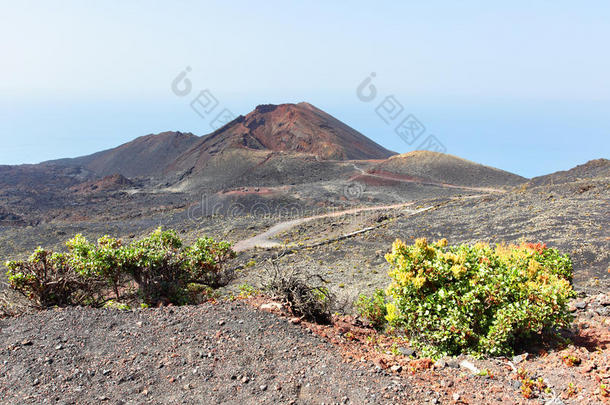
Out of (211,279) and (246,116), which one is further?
(246,116)

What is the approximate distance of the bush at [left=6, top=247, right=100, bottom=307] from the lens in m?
6.96

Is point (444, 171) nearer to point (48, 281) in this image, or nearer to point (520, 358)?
point (520, 358)

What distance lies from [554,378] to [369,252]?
13.3 meters

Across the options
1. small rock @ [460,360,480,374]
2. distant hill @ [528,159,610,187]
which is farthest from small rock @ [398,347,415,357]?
distant hill @ [528,159,610,187]

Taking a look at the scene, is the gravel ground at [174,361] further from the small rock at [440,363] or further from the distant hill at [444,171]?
the distant hill at [444,171]

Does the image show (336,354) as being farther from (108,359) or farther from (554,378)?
(108,359)

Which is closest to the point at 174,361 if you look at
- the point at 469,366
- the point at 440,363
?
the point at 440,363

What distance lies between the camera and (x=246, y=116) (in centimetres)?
7462

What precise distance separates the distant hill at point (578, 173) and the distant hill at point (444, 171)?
11.8m

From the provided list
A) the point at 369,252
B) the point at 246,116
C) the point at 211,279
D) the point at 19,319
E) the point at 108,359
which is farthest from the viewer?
the point at 246,116

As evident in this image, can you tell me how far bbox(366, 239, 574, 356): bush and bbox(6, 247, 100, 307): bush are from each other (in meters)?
6.01

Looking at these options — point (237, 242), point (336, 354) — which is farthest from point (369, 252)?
point (336, 354)

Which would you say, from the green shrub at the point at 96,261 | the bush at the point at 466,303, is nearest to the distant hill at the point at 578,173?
the bush at the point at 466,303

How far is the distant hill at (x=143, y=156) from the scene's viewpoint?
74.7 m
